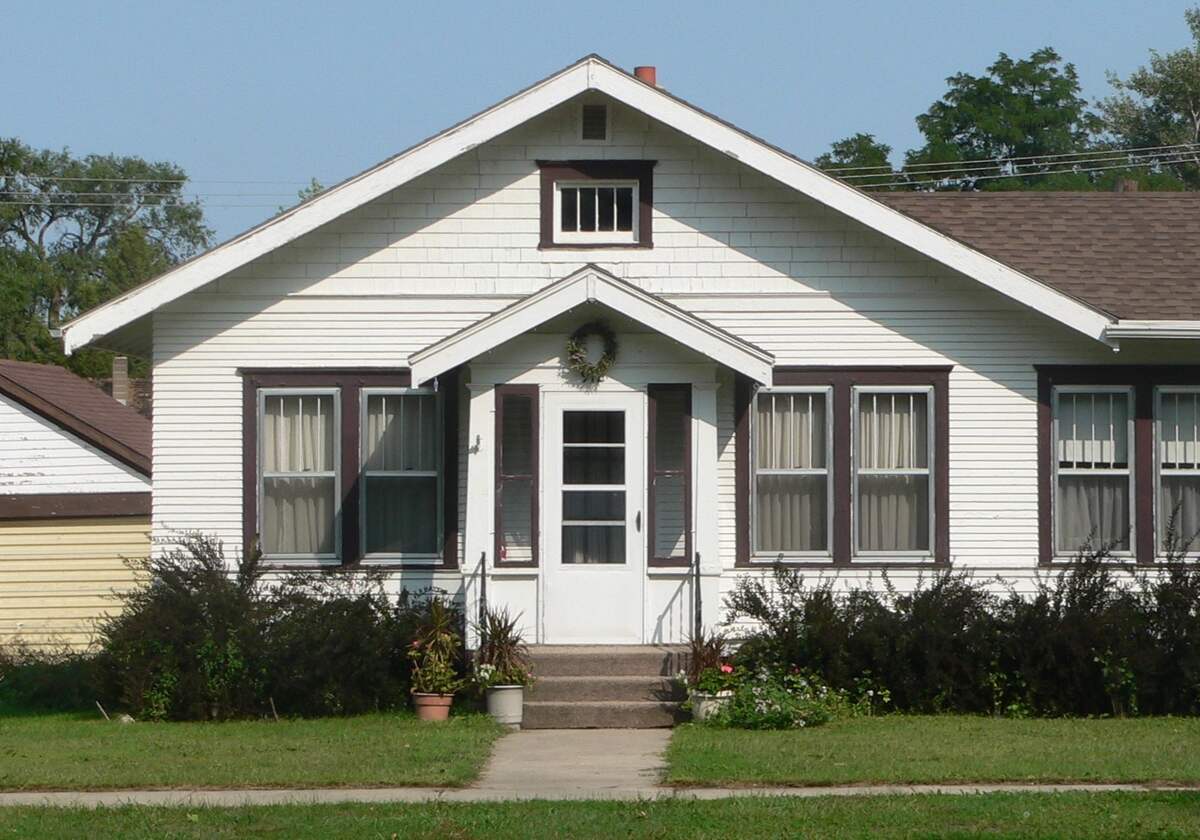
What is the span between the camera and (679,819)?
33.5 ft

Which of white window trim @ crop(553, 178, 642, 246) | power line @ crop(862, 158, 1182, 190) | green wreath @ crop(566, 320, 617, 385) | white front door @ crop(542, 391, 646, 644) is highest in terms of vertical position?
power line @ crop(862, 158, 1182, 190)

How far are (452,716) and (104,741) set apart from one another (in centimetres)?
297

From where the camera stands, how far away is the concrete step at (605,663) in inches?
602

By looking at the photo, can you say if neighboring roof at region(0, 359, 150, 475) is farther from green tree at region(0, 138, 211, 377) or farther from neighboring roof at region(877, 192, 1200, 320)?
green tree at region(0, 138, 211, 377)

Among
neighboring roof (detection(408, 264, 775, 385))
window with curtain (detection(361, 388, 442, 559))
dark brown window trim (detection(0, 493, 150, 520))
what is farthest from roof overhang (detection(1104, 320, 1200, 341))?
dark brown window trim (detection(0, 493, 150, 520))

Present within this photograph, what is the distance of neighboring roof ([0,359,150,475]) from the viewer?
23234mm

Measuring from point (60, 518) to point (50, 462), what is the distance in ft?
2.93

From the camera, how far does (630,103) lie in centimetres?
1584

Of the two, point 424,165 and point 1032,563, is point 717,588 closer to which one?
point 1032,563

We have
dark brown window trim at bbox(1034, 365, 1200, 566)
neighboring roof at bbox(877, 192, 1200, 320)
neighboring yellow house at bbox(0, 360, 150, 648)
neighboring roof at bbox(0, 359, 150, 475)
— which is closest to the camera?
neighboring roof at bbox(877, 192, 1200, 320)

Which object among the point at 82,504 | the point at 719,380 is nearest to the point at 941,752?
the point at 719,380

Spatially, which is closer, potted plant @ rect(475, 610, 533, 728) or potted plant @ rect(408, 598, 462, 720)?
potted plant @ rect(475, 610, 533, 728)

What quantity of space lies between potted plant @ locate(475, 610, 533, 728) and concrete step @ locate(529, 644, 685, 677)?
7.9 inches

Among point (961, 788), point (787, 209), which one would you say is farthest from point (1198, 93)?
point (961, 788)
